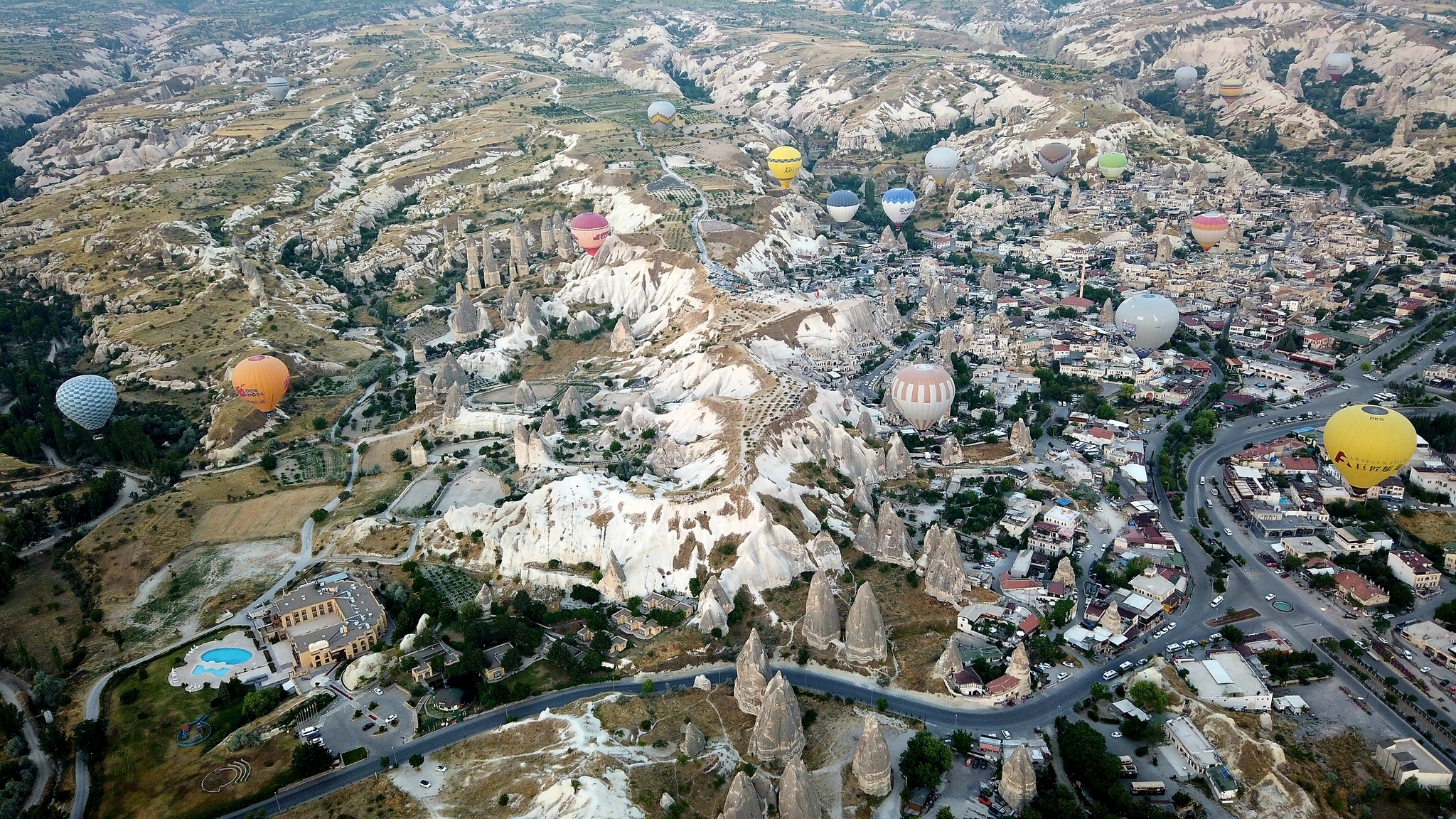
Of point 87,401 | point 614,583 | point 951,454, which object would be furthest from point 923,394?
point 87,401

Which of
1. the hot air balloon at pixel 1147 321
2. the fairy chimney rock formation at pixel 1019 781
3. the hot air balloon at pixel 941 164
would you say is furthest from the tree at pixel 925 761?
the hot air balloon at pixel 941 164

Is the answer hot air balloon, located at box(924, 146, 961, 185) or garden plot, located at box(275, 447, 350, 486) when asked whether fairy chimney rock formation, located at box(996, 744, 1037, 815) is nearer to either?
garden plot, located at box(275, 447, 350, 486)

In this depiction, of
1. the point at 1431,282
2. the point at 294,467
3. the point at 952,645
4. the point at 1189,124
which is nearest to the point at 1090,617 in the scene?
the point at 952,645

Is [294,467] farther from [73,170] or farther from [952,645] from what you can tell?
[73,170]

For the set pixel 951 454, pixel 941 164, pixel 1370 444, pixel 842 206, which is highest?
pixel 1370 444

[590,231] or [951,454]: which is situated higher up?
[590,231]

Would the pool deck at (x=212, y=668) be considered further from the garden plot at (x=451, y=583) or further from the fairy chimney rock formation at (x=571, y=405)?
the fairy chimney rock formation at (x=571, y=405)

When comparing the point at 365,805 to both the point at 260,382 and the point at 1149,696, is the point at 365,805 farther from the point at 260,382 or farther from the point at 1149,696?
the point at 260,382

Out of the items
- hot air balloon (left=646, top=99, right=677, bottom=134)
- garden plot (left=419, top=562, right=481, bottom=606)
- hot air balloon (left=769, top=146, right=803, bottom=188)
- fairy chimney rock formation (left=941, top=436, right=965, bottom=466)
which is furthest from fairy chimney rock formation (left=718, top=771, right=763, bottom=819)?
hot air balloon (left=646, top=99, right=677, bottom=134)

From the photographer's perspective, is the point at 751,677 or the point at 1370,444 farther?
the point at 1370,444
